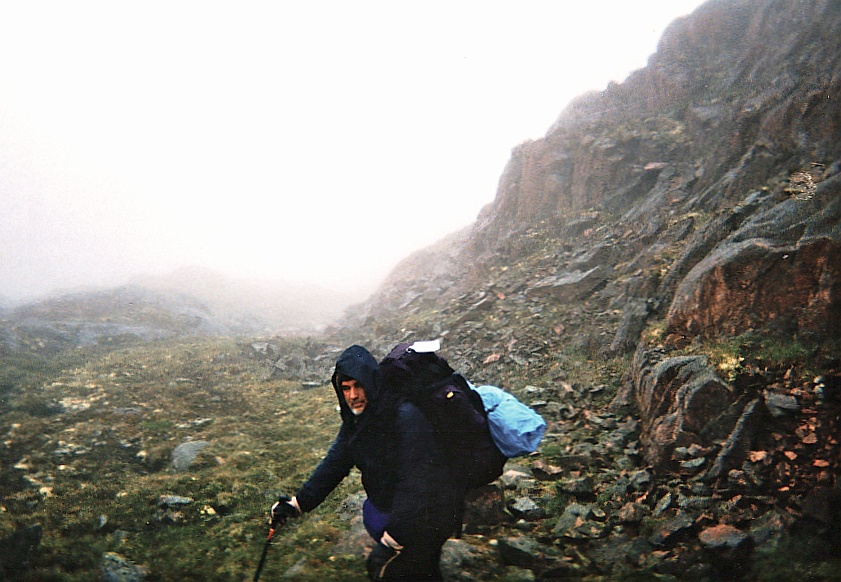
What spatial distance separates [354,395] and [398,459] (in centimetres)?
68

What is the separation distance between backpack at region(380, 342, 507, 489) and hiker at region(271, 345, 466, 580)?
92mm

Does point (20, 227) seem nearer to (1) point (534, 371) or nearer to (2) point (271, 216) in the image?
(2) point (271, 216)

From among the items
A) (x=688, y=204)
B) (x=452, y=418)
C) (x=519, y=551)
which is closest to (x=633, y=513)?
(x=519, y=551)

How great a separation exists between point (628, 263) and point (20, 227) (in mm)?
132582

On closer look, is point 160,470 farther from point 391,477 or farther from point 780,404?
point 780,404

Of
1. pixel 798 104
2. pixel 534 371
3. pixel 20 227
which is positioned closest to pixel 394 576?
pixel 534 371

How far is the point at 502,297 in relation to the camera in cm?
1683

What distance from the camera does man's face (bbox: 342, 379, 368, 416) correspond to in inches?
136

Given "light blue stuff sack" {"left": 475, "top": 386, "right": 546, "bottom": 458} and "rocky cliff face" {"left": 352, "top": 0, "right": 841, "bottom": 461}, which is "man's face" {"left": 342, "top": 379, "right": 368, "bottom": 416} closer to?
"light blue stuff sack" {"left": 475, "top": 386, "right": 546, "bottom": 458}

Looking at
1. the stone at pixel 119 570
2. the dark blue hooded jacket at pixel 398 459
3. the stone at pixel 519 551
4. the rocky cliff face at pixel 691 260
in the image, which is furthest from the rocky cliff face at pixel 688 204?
the stone at pixel 119 570

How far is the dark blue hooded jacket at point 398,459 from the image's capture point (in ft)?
9.61

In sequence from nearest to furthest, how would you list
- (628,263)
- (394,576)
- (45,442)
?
1. (394,576)
2. (45,442)
3. (628,263)

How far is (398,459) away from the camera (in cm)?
316

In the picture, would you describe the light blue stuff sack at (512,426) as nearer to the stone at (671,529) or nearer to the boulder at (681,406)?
the stone at (671,529)
